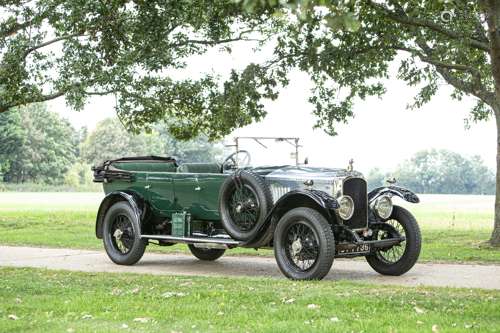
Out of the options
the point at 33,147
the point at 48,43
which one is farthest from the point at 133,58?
the point at 33,147

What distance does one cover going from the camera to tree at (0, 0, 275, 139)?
698 inches

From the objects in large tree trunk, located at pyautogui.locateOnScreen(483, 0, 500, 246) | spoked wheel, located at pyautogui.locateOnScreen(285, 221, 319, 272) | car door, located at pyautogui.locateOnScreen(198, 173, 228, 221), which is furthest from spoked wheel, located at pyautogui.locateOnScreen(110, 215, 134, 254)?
large tree trunk, located at pyautogui.locateOnScreen(483, 0, 500, 246)

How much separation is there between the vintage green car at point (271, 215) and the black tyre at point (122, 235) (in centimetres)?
2

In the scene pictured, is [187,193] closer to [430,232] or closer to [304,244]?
[304,244]

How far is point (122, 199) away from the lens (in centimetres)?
1225

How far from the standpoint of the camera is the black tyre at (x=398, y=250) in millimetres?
10367

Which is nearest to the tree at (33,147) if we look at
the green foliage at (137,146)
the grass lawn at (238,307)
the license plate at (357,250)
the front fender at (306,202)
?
the green foliage at (137,146)

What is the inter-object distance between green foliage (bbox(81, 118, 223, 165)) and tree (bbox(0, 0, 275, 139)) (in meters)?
50.6

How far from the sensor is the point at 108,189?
12.7 metres

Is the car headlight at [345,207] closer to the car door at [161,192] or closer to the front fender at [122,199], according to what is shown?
the car door at [161,192]

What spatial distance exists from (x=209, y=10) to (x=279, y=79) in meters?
2.19

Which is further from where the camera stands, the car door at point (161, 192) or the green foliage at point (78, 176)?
the green foliage at point (78, 176)

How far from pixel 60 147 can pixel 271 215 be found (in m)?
68.9

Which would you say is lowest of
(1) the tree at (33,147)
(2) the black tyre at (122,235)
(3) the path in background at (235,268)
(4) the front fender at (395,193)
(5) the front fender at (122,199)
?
(3) the path in background at (235,268)
